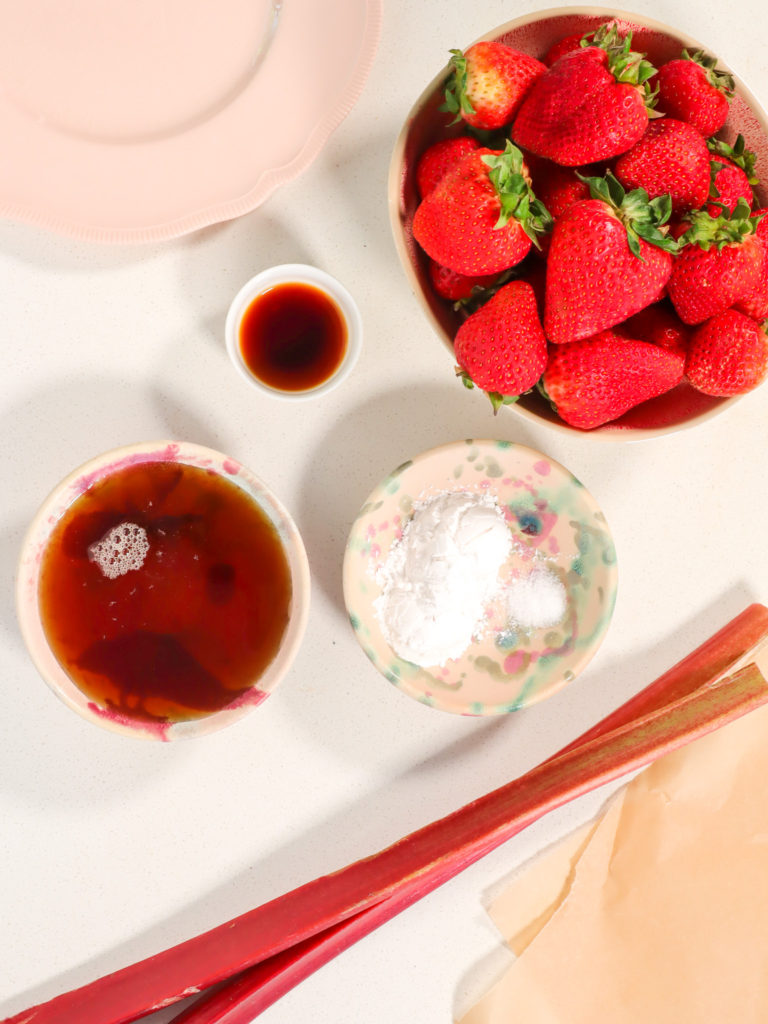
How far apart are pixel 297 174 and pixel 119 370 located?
13.3 inches

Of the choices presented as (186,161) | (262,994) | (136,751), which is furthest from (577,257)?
(262,994)

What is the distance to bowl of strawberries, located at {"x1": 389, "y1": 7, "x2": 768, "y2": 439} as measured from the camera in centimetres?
83

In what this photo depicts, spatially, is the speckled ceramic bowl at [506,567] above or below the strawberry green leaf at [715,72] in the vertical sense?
below

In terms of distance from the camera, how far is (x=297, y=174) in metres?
0.98

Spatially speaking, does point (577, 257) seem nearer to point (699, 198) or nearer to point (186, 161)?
point (699, 198)

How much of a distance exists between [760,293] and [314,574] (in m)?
0.63

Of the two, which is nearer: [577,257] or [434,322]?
[577,257]

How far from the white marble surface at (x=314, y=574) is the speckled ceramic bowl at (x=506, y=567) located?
69mm

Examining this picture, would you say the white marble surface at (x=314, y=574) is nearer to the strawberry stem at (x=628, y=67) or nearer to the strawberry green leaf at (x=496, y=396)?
the strawberry green leaf at (x=496, y=396)

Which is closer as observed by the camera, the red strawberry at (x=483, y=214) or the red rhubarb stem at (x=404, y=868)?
the red strawberry at (x=483, y=214)

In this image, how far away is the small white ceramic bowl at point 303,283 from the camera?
1014mm

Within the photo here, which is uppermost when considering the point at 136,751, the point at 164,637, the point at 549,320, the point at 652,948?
the point at 549,320

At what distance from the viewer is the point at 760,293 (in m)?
0.89

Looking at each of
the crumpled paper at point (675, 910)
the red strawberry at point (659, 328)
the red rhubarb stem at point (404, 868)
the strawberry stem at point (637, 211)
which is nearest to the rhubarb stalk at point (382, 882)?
the red rhubarb stem at point (404, 868)
